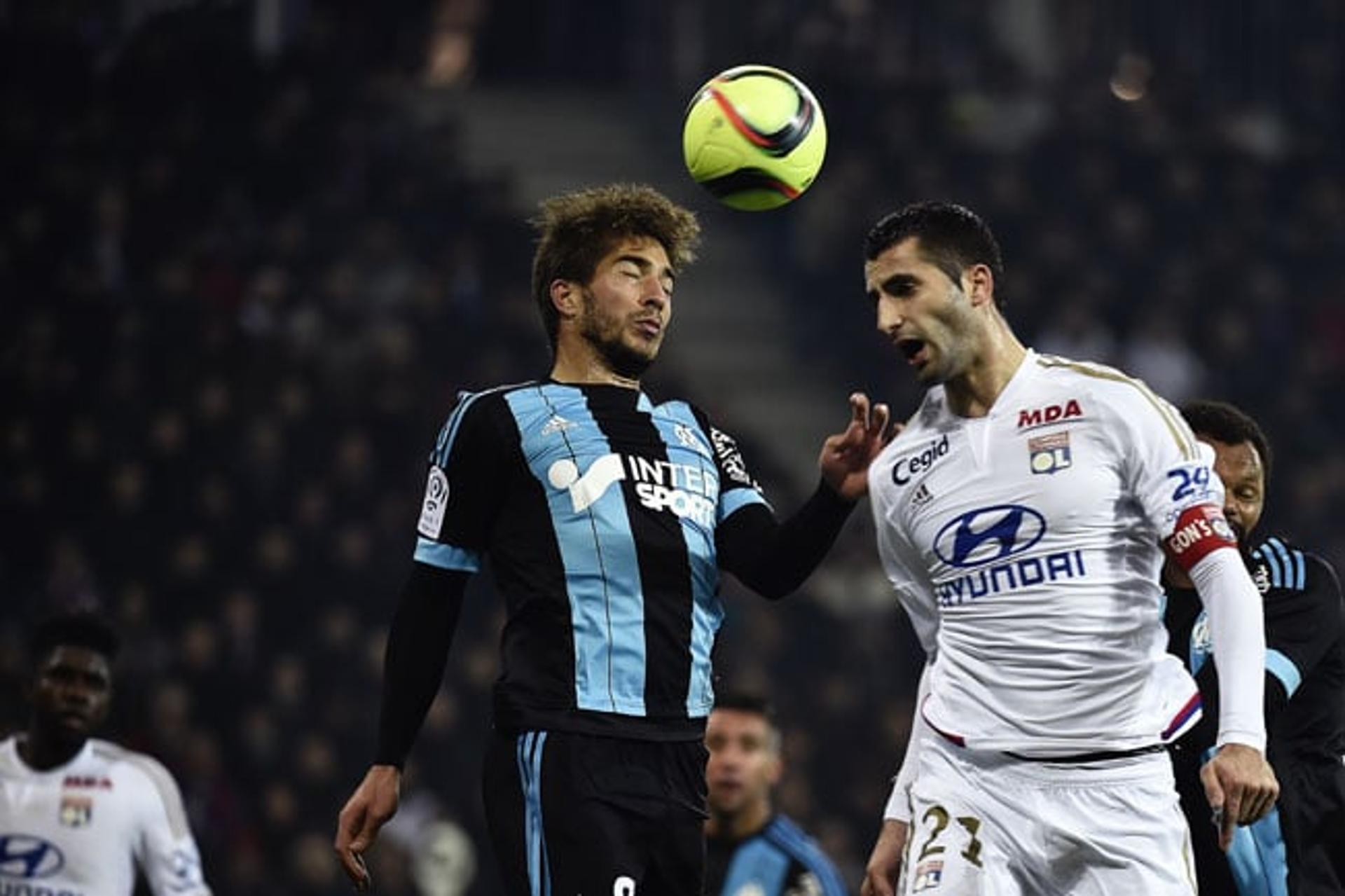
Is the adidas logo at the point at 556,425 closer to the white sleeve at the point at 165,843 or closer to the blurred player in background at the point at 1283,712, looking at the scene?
the blurred player in background at the point at 1283,712

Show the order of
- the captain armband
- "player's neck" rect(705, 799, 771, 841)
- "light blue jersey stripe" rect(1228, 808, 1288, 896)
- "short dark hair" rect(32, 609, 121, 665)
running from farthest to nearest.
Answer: "player's neck" rect(705, 799, 771, 841), "short dark hair" rect(32, 609, 121, 665), "light blue jersey stripe" rect(1228, 808, 1288, 896), the captain armband

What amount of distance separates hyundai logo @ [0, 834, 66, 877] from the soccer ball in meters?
3.22

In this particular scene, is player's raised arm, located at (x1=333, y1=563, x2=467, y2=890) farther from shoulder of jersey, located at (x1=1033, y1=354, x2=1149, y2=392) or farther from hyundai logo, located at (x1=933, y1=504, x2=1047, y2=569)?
shoulder of jersey, located at (x1=1033, y1=354, x2=1149, y2=392)

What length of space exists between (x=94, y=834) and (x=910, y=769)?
3.13 metres

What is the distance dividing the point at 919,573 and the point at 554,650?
3.01 ft

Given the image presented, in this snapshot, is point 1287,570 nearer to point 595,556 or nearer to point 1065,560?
point 1065,560

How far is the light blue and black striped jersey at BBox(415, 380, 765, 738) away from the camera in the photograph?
17.2 ft

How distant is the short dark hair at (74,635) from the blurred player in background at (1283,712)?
3565 millimetres

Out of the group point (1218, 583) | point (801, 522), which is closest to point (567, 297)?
point (801, 522)

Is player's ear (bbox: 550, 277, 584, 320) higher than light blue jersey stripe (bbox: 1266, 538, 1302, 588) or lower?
higher

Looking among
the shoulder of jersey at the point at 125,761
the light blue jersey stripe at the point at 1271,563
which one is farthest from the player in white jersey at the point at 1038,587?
the shoulder of jersey at the point at 125,761

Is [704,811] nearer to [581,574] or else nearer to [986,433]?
[581,574]

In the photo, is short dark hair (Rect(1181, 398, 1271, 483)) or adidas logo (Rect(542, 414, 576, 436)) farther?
short dark hair (Rect(1181, 398, 1271, 483))

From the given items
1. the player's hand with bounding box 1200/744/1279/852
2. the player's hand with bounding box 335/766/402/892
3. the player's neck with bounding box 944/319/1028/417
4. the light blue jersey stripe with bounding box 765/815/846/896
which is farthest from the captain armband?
the light blue jersey stripe with bounding box 765/815/846/896
